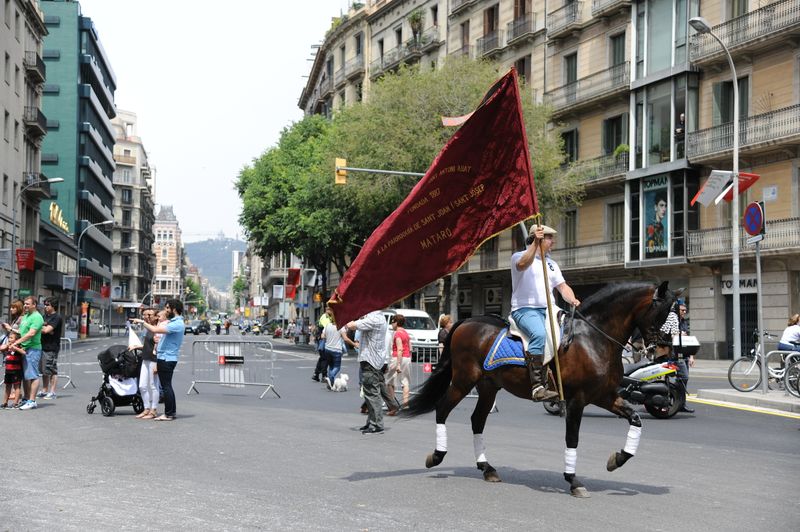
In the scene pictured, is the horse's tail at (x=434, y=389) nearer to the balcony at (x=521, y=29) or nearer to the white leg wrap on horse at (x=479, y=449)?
the white leg wrap on horse at (x=479, y=449)

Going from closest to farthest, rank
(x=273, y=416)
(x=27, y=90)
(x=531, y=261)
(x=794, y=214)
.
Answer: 1. (x=531, y=261)
2. (x=273, y=416)
3. (x=794, y=214)
4. (x=27, y=90)

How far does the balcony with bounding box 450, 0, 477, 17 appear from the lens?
50469 mm

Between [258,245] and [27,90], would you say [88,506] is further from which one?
[27,90]

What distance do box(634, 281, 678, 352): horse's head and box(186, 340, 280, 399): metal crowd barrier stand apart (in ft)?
42.4

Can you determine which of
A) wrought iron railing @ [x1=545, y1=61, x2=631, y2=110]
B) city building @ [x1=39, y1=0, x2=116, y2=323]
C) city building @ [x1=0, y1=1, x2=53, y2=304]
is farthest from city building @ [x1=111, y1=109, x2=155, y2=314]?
wrought iron railing @ [x1=545, y1=61, x2=631, y2=110]

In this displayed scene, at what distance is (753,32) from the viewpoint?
1287 inches

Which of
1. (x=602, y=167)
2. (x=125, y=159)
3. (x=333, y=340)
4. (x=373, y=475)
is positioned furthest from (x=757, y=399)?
(x=125, y=159)

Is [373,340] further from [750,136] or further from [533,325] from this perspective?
[750,136]

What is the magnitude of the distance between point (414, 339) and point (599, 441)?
22212 mm

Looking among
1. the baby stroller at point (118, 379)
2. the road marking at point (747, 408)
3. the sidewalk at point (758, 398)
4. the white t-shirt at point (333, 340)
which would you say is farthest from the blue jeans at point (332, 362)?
the sidewalk at point (758, 398)

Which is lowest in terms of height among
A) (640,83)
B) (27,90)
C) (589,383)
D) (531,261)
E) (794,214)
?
(589,383)

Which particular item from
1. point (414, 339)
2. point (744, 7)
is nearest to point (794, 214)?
point (744, 7)

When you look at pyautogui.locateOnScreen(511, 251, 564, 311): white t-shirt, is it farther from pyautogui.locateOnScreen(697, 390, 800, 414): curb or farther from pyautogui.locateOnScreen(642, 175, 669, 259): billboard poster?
pyautogui.locateOnScreen(642, 175, 669, 259): billboard poster

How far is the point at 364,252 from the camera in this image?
8656 millimetres
